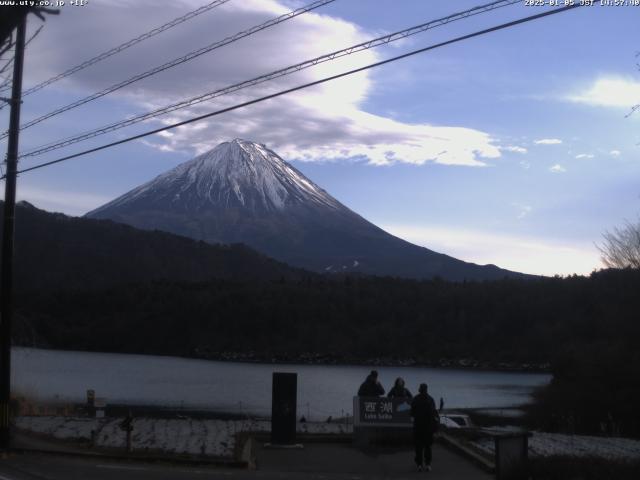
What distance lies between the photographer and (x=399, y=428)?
18469mm

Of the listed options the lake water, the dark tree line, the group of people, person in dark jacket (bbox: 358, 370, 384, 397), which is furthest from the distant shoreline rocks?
the group of people

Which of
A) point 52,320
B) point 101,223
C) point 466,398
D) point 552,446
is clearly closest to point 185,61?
point 552,446

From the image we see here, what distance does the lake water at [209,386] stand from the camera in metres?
49.2

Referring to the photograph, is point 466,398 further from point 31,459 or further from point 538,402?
point 31,459

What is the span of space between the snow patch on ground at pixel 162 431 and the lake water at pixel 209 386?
16581 millimetres

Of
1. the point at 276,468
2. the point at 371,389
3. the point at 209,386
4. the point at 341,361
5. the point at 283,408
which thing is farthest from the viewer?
the point at 341,361

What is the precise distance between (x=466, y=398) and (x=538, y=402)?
21888mm

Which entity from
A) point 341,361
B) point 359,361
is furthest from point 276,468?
point 359,361

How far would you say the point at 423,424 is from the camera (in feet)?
50.6

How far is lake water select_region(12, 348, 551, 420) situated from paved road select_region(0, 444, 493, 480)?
2336cm

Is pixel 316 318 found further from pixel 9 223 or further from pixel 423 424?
pixel 423 424

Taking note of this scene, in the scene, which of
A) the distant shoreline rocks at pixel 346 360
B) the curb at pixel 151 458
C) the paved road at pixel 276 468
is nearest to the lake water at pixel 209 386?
the distant shoreline rocks at pixel 346 360

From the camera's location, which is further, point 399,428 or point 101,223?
point 101,223

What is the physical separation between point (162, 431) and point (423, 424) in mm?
8424
